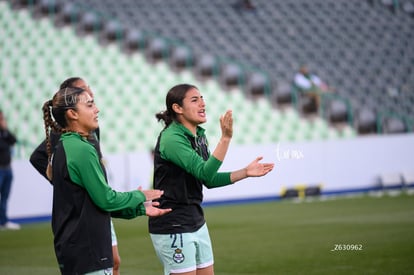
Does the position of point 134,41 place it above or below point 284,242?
above

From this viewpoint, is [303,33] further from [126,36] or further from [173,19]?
[126,36]

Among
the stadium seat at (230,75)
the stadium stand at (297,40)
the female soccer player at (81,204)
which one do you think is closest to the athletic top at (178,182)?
the female soccer player at (81,204)

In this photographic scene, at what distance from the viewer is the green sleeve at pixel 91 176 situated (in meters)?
4.46

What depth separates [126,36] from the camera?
26188 millimetres

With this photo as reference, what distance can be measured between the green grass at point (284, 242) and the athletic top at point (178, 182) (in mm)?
3378

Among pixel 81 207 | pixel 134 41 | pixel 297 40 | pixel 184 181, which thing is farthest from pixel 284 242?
pixel 297 40

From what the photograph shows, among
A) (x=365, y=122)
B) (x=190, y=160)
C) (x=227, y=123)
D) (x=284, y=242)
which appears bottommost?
(x=284, y=242)

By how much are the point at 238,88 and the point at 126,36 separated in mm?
4367

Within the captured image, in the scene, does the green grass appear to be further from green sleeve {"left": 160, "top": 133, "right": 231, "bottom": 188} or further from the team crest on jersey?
green sleeve {"left": 160, "top": 133, "right": 231, "bottom": 188}

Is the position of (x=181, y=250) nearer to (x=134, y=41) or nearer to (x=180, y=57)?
(x=180, y=57)

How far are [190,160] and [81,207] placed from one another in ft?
3.46

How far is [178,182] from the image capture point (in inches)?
219

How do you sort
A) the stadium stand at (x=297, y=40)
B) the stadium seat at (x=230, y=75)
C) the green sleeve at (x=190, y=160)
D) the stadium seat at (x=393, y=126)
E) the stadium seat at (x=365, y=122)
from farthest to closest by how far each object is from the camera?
the stadium stand at (x=297, y=40)
the stadium seat at (x=230, y=75)
the stadium seat at (x=365, y=122)
the stadium seat at (x=393, y=126)
the green sleeve at (x=190, y=160)

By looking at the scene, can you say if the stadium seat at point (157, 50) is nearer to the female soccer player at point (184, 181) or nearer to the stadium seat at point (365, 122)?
the stadium seat at point (365, 122)
